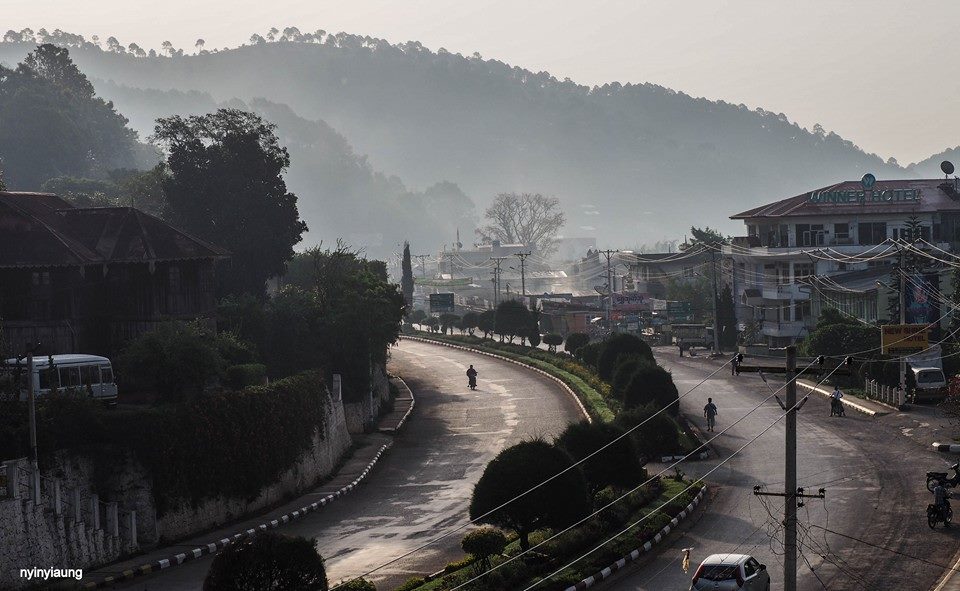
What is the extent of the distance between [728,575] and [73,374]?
2738 centimetres

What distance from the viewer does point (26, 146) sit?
16212cm

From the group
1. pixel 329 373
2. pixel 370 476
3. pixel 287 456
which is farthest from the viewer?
pixel 329 373

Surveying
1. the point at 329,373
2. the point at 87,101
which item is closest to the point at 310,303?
the point at 329,373

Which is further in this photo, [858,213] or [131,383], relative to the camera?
[858,213]

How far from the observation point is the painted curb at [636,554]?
34625mm

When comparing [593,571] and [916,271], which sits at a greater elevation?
[916,271]

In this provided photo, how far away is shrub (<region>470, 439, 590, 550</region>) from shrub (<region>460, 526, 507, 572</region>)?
1.21 metres

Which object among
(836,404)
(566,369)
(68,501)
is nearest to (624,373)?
(836,404)

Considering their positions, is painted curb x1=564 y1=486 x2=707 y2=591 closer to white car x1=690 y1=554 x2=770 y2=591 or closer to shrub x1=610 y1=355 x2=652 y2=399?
white car x1=690 y1=554 x2=770 y2=591

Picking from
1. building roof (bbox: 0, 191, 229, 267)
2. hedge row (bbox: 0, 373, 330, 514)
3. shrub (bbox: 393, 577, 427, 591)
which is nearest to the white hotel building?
building roof (bbox: 0, 191, 229, 267)

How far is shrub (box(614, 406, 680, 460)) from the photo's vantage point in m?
53.2

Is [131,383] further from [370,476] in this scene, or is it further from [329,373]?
[329,373]

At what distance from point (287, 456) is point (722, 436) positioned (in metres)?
23.3

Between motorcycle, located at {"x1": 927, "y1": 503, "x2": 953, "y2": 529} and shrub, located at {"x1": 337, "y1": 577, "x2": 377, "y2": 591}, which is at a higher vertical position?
shrub, located at {"x1": 337, "y1": 577, "x2": 377, "y2": 591}
